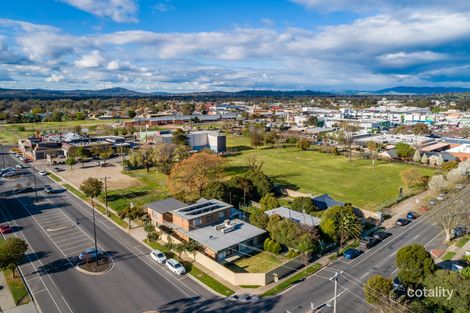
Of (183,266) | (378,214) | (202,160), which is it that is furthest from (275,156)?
(183,266)

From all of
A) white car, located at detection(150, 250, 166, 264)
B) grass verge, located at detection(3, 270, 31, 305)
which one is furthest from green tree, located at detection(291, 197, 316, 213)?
grass verge, located at detection(3, 270, 31, 305)

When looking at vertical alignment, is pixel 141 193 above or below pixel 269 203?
below

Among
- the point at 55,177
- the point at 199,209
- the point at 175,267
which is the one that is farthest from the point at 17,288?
the point at 55,177

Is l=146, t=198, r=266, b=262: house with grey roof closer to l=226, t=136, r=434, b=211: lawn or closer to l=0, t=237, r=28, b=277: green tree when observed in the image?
l=0, t=237, r=28, b=277: green tree

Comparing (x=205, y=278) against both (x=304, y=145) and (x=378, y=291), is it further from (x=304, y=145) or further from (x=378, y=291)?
(x=304, y=145)

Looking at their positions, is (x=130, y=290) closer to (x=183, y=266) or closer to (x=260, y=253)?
(x=183, y=266)

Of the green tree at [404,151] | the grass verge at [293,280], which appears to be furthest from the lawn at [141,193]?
the green tree at [404,151]
